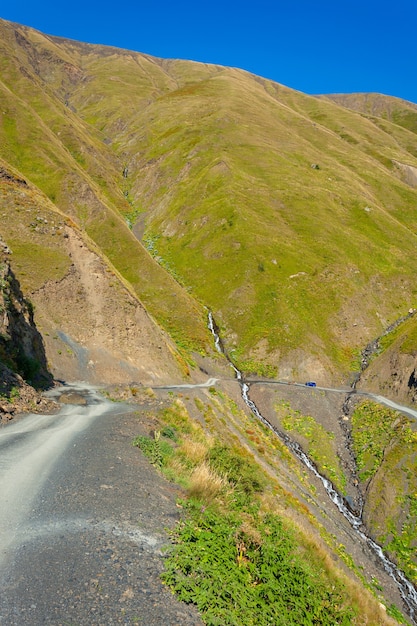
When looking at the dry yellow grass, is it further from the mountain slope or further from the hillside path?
the mountain slope

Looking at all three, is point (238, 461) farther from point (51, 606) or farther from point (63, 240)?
point (63, 240)

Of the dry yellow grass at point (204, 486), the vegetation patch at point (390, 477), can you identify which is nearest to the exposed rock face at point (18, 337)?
the dry yellow grass at point (204, 486)

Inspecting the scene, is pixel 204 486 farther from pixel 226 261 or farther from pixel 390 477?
pixel 226 261

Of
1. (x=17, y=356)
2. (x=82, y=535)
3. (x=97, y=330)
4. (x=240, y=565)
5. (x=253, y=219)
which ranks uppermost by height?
(x=253, y=219)

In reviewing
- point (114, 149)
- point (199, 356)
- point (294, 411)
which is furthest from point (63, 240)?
point (114, 149)

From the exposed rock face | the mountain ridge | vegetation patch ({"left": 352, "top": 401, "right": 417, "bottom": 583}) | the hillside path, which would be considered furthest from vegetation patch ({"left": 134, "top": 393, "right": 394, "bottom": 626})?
vegetation patch ({"left": 352, "top": 401, "right": 417, "bottom": 583})

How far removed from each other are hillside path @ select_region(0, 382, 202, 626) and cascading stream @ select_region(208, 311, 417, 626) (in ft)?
90.0

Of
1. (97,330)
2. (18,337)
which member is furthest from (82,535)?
(97,330)

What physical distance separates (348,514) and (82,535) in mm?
36209

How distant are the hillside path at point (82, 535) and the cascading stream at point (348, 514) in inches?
1080

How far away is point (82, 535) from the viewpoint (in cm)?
904

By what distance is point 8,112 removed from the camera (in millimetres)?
121812

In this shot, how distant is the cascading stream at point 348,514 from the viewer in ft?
94.6

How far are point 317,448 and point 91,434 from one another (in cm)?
3633
